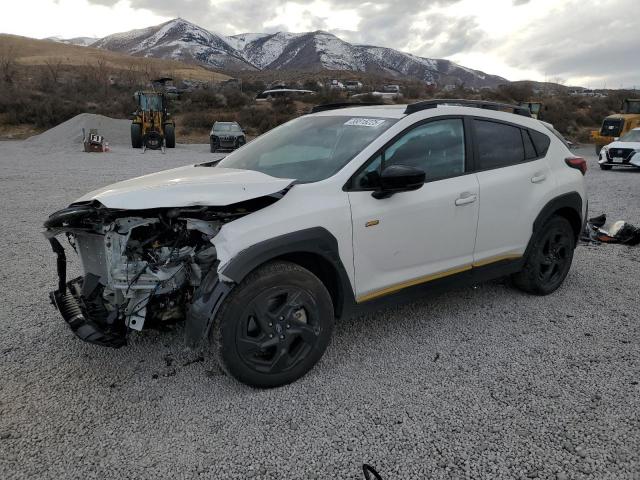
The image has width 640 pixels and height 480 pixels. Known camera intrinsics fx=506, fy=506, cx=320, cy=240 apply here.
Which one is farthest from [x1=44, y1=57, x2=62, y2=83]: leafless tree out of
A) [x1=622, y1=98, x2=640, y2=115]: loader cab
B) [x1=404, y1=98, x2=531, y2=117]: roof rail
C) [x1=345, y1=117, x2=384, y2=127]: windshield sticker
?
[x1=404, y1=98, x2=531, y2=117]: roof rail

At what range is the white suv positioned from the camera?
9.39 ft

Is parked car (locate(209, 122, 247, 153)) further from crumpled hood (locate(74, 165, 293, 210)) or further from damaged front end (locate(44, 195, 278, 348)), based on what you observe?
damaged front end (locate(44, 195, 278, 348))

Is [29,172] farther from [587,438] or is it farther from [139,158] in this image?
[587,438]

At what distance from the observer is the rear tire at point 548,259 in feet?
14.5

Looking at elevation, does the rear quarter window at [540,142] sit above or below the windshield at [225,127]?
above

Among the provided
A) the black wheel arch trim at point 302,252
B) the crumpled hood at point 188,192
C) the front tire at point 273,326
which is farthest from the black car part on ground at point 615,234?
the crumpled hood at point 188,192

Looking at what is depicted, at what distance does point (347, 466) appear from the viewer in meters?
2.44

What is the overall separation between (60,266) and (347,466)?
7.63 ft

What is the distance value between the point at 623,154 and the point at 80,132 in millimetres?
24228

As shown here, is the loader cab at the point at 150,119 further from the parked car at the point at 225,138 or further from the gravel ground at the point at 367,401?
the gravel ground at the point at 367,401

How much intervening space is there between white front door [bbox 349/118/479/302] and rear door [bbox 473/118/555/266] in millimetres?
145

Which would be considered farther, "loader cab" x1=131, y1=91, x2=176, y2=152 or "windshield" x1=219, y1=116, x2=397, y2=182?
"loader cab" x1=131, y1=91, x2=176, y2=152

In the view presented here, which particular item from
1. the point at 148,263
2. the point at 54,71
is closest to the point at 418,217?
the point at 148,263

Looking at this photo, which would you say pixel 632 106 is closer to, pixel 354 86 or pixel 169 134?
pixel 169 134
